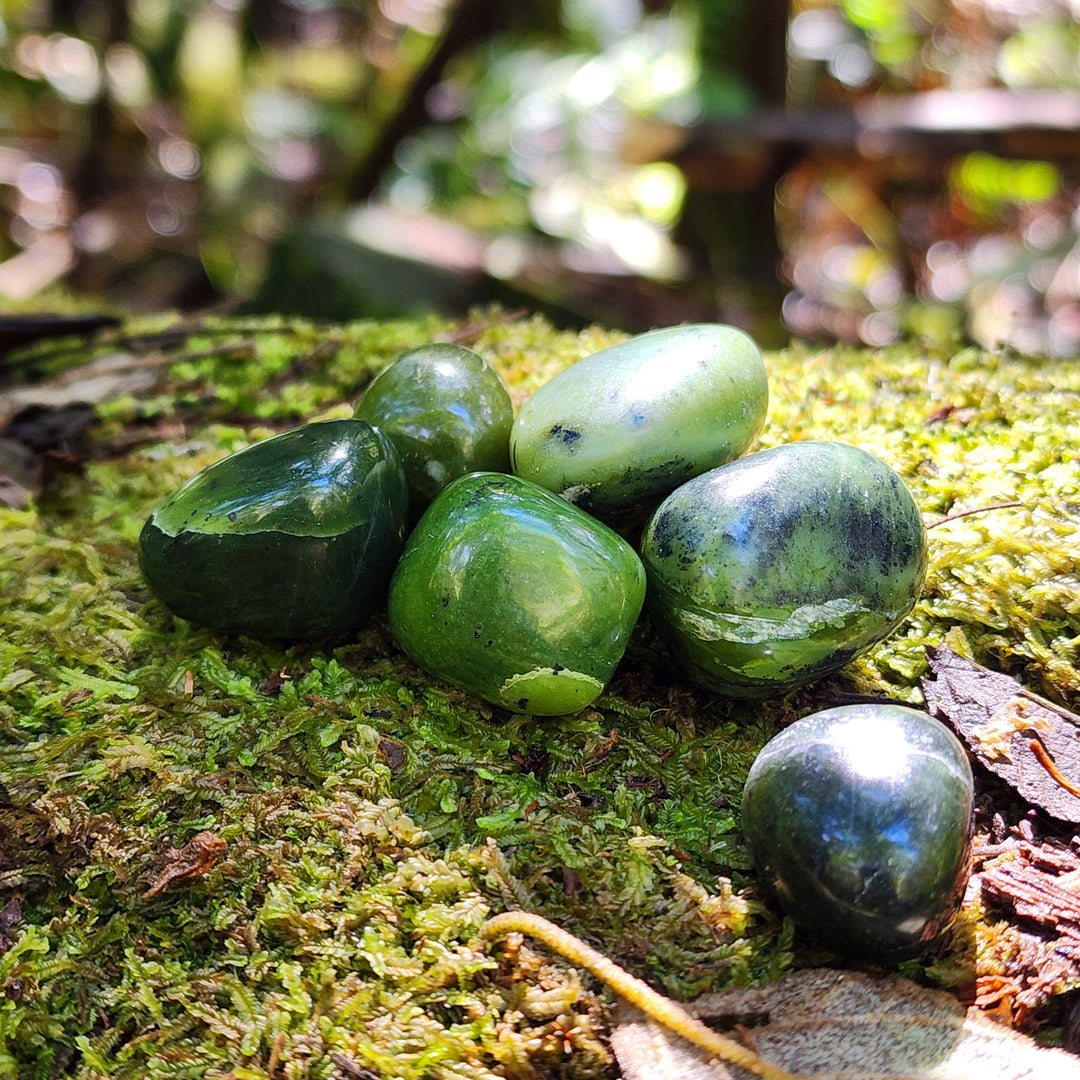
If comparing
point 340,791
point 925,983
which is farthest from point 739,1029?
point 340,791

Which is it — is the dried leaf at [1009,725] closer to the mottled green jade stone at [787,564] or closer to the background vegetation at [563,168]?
the mottled green jade stone at [787,564]

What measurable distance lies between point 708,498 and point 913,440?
79 centimetres

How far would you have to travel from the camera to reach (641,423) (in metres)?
1.52

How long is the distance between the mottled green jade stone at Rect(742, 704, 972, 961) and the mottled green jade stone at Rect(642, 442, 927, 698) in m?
0.17

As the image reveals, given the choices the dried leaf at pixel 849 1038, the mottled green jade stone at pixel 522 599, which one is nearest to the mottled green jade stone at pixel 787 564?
the mottled green jade stone at pixel 522 599

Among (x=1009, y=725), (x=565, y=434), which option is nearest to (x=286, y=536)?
(x=565, y=434)

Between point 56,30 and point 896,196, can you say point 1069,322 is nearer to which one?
point 896,196

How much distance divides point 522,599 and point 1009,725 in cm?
76

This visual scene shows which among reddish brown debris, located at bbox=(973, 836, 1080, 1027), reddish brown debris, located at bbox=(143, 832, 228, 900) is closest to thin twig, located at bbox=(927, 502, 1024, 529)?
reddish brown debris, located at bbox=(973, 836, 1080, 1027)

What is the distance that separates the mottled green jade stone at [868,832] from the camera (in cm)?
110

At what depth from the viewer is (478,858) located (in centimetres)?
125

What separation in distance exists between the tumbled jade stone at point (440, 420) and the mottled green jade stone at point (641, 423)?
0.09 metres

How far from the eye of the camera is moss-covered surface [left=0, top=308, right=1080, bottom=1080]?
43.7 inches

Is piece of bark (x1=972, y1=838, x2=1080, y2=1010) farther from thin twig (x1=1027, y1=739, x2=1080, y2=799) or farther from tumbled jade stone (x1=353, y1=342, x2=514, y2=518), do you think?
tumbled jade stone (x1=353, y1=342, x2=514, y2=518)
